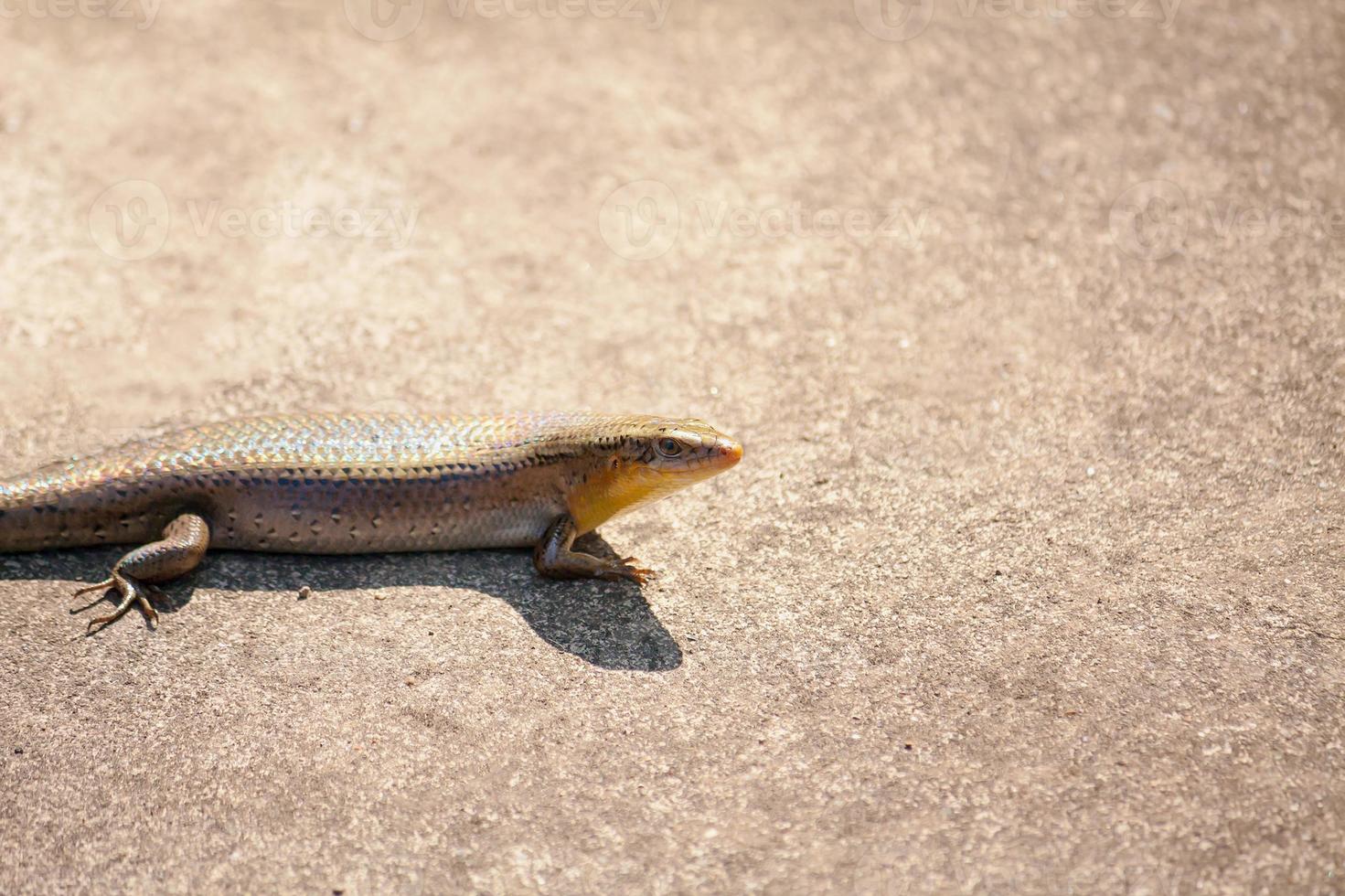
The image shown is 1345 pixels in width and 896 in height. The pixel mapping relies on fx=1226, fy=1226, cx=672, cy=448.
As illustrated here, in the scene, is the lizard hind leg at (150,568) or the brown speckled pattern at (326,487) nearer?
the lizard hind leg at (150,568)

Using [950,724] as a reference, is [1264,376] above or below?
above

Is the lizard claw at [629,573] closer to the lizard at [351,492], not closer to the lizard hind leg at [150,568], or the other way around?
the lizard at [351,492]

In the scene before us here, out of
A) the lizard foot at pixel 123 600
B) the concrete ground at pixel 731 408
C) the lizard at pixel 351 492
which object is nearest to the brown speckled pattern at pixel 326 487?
the lizard at pixel 351 492

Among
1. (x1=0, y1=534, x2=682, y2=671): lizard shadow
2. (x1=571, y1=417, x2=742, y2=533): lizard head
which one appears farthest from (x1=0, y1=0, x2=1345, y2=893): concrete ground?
(x1=571, y1=417, x2=742, y2=533): lizard head

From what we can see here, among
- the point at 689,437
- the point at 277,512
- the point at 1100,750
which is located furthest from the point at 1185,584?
the point at 277,512

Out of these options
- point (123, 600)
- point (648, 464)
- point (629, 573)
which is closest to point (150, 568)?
point (123, 600)

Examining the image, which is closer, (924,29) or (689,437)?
(689,437)

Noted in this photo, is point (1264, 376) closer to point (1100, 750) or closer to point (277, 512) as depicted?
point (1100, 750)
